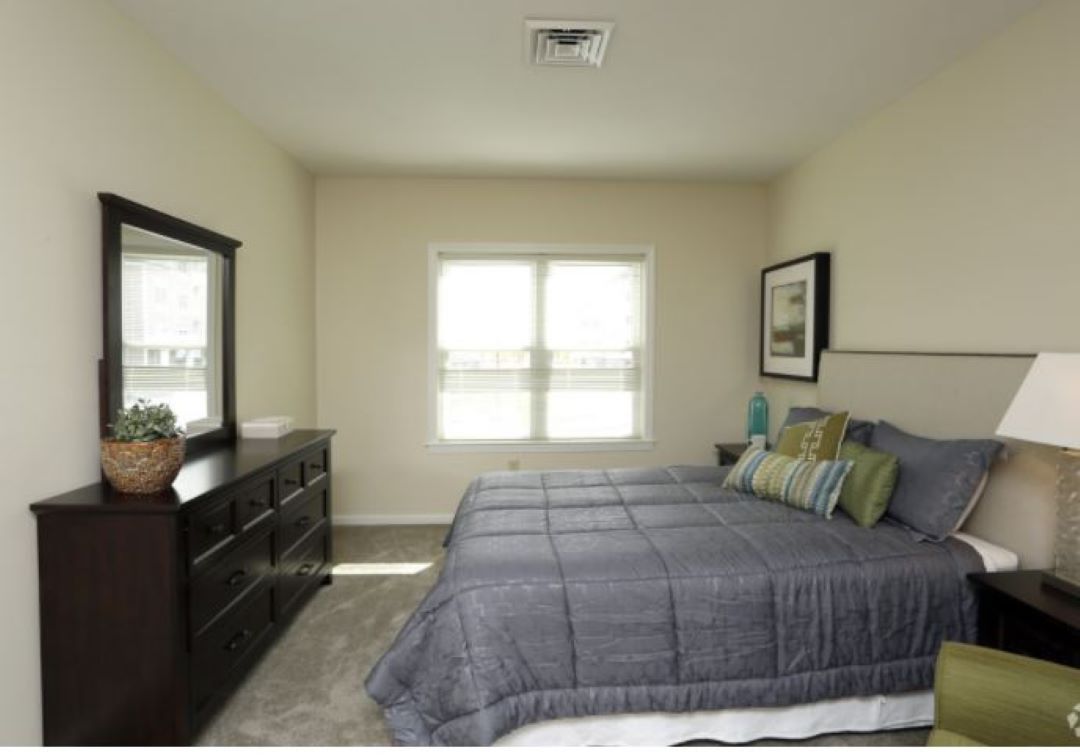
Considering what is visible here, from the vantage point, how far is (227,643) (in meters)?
2.38

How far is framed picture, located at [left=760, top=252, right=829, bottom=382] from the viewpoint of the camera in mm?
3895

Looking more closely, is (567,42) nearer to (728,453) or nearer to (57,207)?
(57,207)

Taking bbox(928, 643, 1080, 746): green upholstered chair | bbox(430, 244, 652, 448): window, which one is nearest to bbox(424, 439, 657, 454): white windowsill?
bbox(430, 244, 652, 448): window

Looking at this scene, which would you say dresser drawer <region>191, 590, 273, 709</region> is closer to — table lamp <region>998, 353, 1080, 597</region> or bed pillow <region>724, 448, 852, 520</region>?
bed pillow <region>724, 448, 852, 520</region>

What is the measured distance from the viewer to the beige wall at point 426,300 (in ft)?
15.3

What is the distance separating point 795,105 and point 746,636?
271 centimetres

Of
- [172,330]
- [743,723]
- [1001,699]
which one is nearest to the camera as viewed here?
[1001,699]

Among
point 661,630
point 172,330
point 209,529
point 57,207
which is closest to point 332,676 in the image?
point 209,529

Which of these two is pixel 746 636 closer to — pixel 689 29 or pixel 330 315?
pixel 689 29

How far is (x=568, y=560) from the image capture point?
2199 millimetres

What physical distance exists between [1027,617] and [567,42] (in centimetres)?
270

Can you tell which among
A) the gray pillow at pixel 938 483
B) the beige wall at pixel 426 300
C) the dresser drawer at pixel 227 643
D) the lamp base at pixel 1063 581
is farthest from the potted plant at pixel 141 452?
the lamp base at pixel 1063 581

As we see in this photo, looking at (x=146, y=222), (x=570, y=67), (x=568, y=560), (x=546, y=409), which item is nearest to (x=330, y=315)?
(x=546, y=409)

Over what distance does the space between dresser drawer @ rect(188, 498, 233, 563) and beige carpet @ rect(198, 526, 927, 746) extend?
0.68 metres
